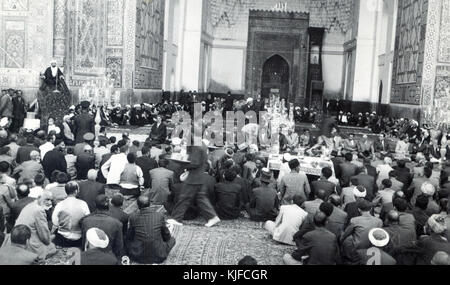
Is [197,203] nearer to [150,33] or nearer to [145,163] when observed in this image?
[145,163]

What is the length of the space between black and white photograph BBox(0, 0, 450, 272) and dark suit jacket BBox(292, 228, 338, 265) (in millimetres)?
13

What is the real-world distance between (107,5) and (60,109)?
4856 mm

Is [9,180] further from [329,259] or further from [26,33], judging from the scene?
[26,33]

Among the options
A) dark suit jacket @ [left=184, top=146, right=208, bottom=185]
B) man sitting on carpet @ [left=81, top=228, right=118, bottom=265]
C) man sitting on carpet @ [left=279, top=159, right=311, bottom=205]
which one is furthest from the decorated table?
man sitting on carpet @ [left=81, top=228, right=118, bottom=265]

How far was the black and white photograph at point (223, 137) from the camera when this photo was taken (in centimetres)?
506

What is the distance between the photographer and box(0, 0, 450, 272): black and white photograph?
5.06 metres

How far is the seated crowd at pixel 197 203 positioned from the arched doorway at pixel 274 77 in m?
14.7

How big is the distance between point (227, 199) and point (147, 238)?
1.92m

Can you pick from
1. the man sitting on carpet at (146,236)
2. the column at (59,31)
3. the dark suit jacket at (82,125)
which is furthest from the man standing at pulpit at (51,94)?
the man sitting on carpet at (146,236)

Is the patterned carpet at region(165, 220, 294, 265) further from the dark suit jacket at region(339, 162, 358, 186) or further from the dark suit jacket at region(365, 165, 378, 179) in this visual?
the dark suit jacket at region(365, 165, 378, 179)

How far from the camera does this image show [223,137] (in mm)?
12125

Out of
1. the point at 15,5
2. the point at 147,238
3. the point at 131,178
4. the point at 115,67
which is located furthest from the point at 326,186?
the point at 115,67

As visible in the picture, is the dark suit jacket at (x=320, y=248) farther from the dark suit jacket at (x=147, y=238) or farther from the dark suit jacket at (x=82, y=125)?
the dark suit jacket at (x=82, y=125)

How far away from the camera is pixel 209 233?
623cm
